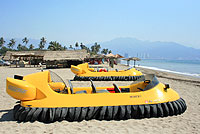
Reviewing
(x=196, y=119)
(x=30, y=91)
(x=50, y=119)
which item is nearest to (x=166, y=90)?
(x=196, y=119)

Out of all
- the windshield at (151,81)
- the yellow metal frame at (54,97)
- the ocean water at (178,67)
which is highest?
the windshield at (151,81)

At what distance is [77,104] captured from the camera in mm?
4066

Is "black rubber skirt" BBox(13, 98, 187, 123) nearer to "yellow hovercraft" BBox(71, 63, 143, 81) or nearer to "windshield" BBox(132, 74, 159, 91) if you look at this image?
"windshield" BBox(132, 74, 159, 91)

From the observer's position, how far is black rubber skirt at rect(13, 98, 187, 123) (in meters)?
3.93

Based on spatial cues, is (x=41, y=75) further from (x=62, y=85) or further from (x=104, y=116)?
(x=104, y=116)

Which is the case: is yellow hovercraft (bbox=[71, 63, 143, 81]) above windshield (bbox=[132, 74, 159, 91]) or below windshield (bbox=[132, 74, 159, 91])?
below

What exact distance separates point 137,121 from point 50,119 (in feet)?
6.10

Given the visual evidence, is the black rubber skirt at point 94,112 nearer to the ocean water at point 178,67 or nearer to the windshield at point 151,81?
the windshield at point 151,81

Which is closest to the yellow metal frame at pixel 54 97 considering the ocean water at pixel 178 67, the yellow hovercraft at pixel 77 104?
the yellow hovercraft at pixel 77 104

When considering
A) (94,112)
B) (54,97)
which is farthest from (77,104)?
(54,97)

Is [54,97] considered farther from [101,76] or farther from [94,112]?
[101,76]

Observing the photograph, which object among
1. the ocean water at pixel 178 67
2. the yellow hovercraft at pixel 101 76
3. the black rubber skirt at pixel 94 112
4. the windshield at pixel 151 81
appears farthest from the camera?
the ocean water at pixel 178 67

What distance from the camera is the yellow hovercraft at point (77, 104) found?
394cm

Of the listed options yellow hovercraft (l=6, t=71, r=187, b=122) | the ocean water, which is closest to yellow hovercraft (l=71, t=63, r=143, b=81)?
yellow hovercraft (l=6, t=71, r=187, b=122)
